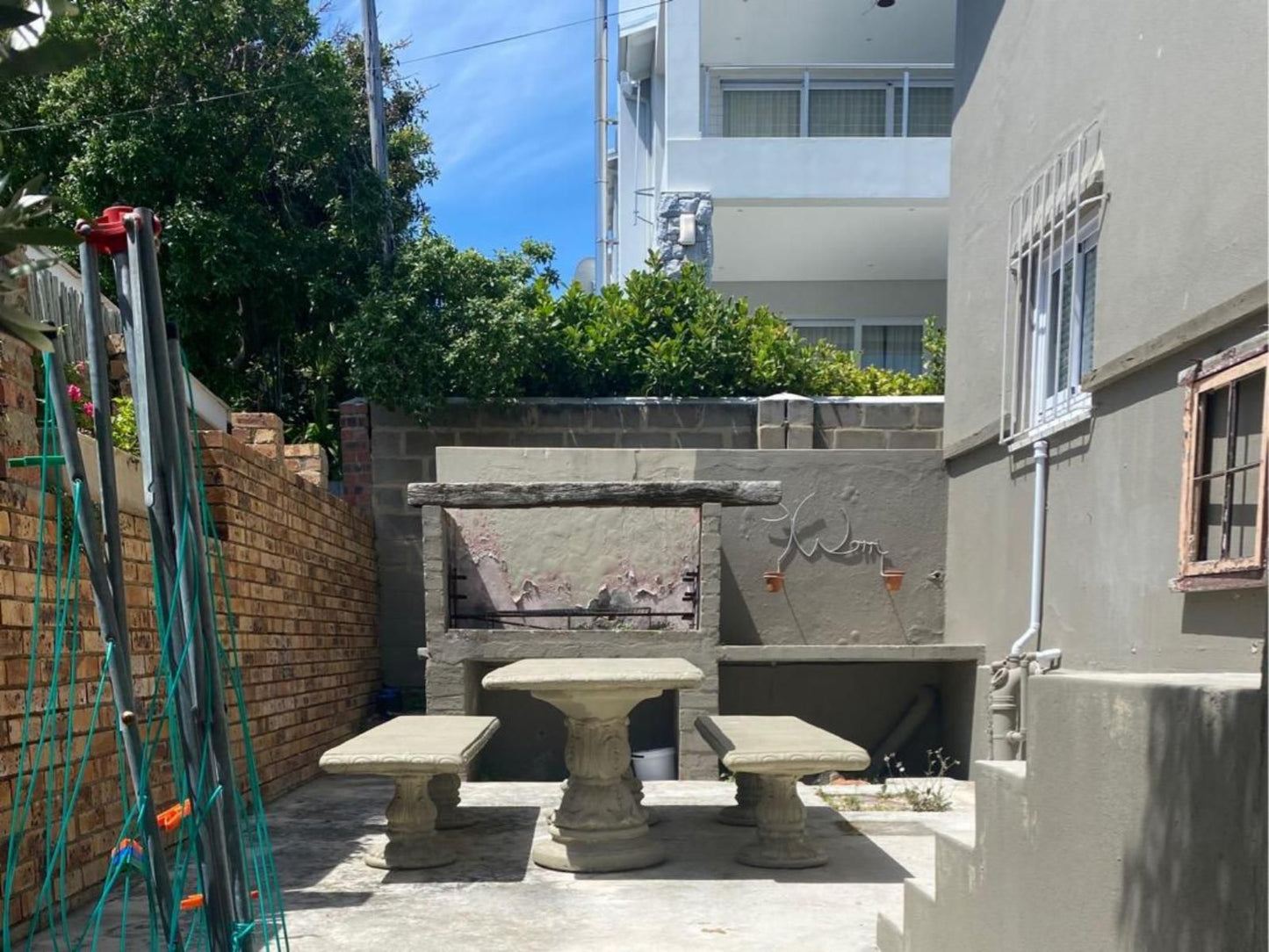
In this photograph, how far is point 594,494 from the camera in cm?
724

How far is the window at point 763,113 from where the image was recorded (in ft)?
42.1

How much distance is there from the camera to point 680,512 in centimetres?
884

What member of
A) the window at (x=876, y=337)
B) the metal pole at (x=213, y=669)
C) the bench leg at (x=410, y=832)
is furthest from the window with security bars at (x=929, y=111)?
the metal pole at (x=213, y=669)

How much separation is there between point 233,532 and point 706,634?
323cm

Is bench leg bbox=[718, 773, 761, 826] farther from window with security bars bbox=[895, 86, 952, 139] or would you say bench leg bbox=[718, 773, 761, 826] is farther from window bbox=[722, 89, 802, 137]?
window with security bars bbox=[895, 86, 952, 139]

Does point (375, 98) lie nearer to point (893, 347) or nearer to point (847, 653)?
point (893, 347)

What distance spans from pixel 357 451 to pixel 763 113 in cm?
651

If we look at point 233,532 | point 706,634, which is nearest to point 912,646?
point 706,634

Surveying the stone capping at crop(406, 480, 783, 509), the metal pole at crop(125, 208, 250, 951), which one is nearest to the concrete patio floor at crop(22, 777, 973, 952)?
the metal pole at crop(125, 208, 250, 951)

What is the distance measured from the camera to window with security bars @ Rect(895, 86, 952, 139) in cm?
1291

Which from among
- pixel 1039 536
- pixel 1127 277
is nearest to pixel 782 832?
pixel 1039 536

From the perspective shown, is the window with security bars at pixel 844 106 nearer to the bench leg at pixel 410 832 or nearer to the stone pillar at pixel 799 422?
the stone pillar at pixel 799 422

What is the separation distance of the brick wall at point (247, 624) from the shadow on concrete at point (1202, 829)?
3257 millimetres

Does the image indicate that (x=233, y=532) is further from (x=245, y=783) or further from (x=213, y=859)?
(x=213, y=859)
